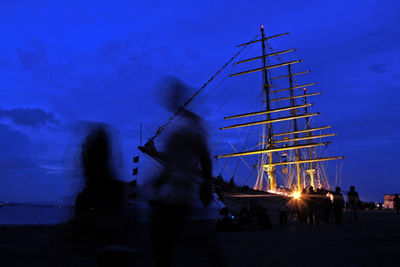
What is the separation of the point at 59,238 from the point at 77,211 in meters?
0.30

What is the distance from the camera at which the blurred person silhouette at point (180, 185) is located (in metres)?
3.37

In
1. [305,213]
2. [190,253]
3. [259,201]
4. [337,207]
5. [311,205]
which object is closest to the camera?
[190,253]

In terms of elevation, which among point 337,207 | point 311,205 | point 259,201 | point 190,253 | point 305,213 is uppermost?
point 259,201

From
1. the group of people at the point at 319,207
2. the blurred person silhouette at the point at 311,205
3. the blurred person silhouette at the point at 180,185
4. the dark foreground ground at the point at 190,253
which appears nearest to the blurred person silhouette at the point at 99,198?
the dark foreground ground at the point at 190,253

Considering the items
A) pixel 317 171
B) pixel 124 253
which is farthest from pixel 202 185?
pixel 317 171

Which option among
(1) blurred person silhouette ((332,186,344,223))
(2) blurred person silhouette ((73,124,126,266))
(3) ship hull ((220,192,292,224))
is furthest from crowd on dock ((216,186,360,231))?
(2) blurred person silhouette ((73,124,126,266))

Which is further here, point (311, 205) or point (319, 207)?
point (319, 207)

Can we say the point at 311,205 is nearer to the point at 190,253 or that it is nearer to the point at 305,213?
the point at 305,213

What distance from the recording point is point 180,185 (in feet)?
11.2

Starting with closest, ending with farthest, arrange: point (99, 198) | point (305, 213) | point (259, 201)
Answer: point (99, 198)
point (305, 213)
point (259, 201)

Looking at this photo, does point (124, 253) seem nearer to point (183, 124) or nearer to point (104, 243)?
point (104, 243)

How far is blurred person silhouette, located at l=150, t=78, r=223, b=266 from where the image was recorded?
3369mm

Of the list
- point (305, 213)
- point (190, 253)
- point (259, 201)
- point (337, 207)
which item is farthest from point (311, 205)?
point (190, 253)

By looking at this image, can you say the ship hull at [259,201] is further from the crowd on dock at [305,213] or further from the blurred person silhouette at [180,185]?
the blurred person silhouette at [180,185]
